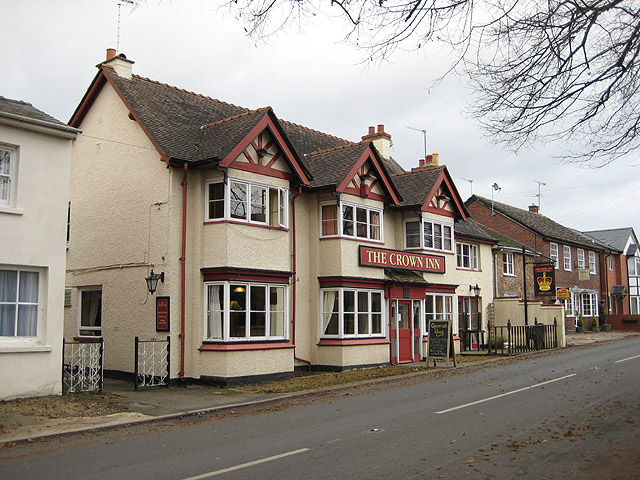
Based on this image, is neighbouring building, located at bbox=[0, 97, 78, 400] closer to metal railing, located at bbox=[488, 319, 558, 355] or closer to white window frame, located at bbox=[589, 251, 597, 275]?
metal railing, located at bbox=[488, 319, 558, 355]

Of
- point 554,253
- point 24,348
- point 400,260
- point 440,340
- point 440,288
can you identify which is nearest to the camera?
point 24,348

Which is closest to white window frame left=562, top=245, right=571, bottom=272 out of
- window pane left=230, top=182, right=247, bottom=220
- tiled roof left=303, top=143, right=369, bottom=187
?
tiled roof left=303, top=143, right=369, bottom=187

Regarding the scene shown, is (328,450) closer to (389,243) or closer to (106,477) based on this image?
(106,477)

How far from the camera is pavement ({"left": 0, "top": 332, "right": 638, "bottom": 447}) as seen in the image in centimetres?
1134

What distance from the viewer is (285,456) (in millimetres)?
8922

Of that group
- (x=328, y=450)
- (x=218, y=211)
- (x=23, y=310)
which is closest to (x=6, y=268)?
(x=23, y=310)

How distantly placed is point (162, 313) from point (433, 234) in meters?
12.8

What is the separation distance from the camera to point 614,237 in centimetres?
6025

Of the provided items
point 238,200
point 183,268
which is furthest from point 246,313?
point 238,200

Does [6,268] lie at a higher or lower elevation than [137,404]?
higher

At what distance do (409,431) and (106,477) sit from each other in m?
4.88

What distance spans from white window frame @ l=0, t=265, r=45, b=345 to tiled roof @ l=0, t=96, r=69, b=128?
11.5 feet

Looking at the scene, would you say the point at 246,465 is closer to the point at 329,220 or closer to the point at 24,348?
the point at 24,348

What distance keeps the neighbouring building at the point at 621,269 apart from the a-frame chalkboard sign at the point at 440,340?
37056mm
